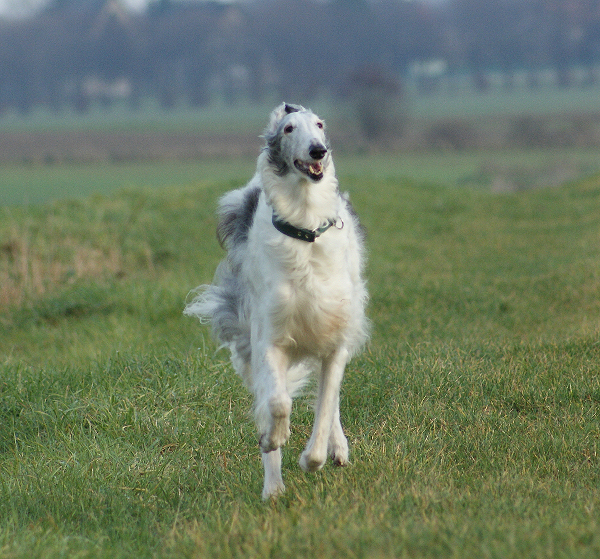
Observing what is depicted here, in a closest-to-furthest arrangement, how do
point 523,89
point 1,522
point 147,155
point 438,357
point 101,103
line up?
point 1,522, point 438,357, point 147,155, point 101,103, point 523,89

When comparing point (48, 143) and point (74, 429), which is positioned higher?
point (74, 429)

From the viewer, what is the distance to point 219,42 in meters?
75.4

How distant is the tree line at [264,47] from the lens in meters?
67.4

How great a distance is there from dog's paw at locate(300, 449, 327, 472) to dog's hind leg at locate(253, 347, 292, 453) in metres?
0.14

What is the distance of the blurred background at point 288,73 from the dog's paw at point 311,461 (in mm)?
35096

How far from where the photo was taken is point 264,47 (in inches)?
2854

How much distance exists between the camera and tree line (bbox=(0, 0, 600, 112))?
67.4 metres

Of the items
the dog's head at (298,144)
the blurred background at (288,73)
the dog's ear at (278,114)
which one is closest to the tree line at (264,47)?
the blurred background at (288,73)

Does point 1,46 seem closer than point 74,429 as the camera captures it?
No

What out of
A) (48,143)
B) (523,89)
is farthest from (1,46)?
(523,89)

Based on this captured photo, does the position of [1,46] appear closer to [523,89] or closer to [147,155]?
[147,155]

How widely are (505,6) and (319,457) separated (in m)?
91.3

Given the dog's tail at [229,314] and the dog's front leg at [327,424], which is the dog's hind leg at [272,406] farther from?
the dog's tail at [229,314]

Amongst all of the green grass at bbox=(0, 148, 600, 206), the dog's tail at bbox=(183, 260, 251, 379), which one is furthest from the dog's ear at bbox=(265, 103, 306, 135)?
the green grass at bbox=(0, 148, 600, 206)
